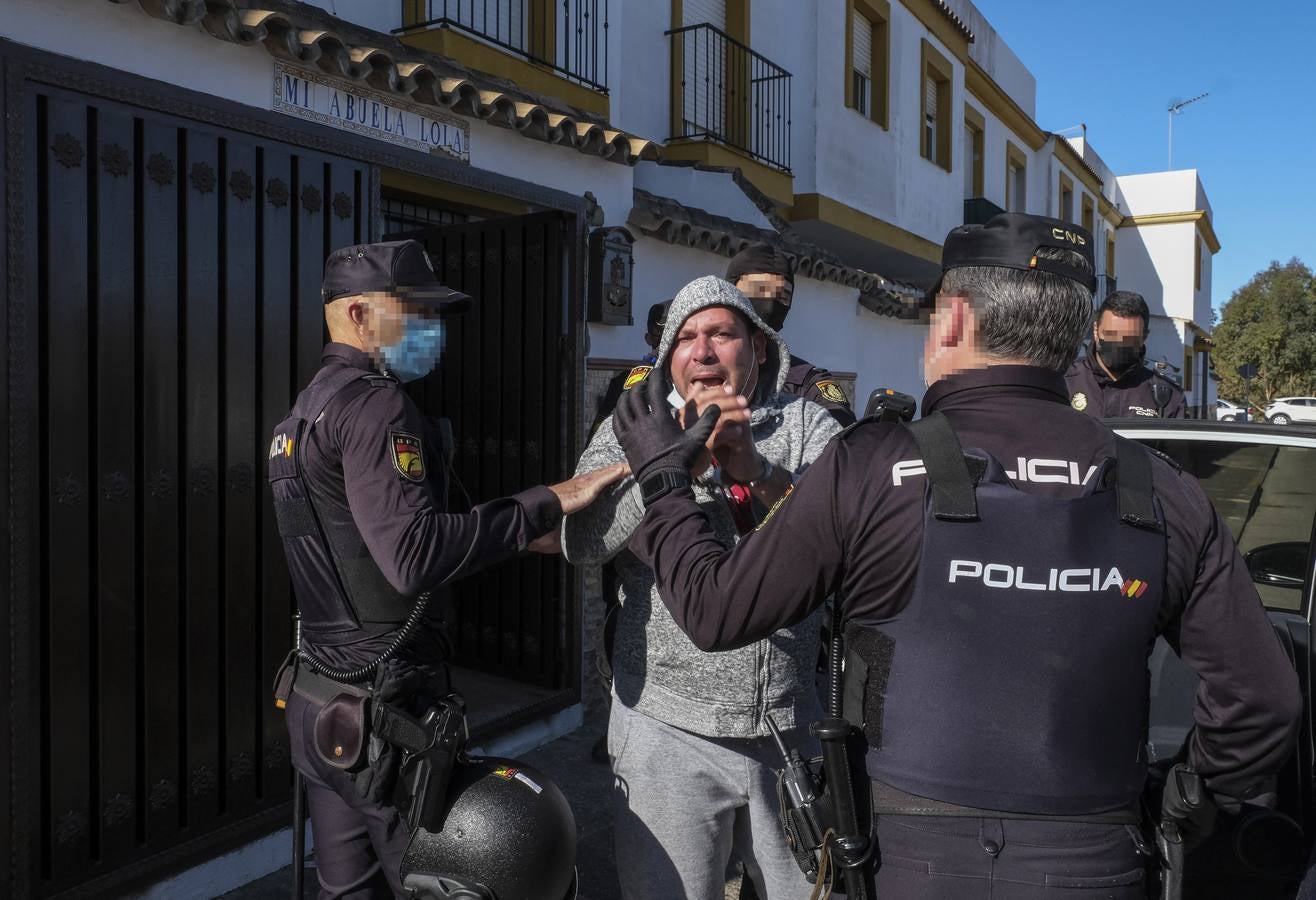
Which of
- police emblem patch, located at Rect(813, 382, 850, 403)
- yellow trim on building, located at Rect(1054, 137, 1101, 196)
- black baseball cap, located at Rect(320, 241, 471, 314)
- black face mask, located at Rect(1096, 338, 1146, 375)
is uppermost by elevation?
yellow trim on building, located at Rect(1054, 137, 1101, 196)

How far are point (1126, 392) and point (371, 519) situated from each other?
5149mm

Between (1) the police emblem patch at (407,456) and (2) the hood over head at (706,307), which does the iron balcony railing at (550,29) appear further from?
(1) the police emblem patch at (407,456)

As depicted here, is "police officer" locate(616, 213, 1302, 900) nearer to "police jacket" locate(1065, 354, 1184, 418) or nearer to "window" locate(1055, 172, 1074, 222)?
"police jacket" locate(1065, 354, 1184, 418)

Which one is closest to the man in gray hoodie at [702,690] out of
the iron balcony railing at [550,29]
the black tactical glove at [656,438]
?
the black tactical glove at [656,438]

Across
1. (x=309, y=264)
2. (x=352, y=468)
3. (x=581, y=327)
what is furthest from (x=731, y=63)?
(x=352, y=468)

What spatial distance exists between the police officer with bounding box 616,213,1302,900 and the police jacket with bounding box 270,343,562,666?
28.0 inches

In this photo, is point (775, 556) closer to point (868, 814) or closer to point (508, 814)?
point (868, 814)

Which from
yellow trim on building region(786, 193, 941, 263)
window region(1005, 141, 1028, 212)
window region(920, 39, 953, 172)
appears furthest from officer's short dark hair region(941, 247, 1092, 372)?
window region(1005, 141, 1028, 212)

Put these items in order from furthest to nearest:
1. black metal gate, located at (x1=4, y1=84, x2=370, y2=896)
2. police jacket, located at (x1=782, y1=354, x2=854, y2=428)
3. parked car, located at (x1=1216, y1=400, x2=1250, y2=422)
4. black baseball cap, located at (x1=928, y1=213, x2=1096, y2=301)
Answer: parked car, located at (x1=1216, y1=400, x2=1250, y2=422) → police jacket, located at (x1=782, y1=354, x2=854, y2=428) → black metal gate, located at (x1=4, y1=84, x2=370, y2=896) → black baseball cap, located at (x1=928, y1=213, x2=1096, y2=301)

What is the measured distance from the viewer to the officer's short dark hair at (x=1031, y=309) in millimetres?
1655

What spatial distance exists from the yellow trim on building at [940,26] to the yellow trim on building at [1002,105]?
0.46 meters

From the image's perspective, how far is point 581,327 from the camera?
534 cm

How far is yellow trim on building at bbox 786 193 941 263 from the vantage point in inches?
446

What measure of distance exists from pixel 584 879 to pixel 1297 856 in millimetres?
2370
